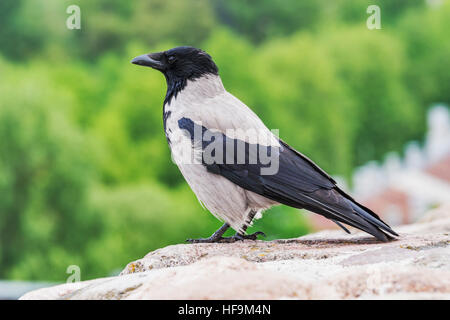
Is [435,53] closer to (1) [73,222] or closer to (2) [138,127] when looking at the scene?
(2) [138,127]

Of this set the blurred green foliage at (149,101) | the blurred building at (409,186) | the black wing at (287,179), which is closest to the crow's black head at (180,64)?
the black wing at (287,179)

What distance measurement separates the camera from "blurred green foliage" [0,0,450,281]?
37.7 m

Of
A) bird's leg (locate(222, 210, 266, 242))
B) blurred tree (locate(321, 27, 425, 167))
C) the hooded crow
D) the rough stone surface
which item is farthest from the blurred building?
the rough stone surface

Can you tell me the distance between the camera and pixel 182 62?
7.00m

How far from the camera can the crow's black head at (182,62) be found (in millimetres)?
6930

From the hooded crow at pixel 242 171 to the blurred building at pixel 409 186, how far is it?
114 ft

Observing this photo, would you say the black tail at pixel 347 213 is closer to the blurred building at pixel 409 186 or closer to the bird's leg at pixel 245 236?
the bird's leg at pixel 245 236

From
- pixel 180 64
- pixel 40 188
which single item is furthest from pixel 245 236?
pixel 40 188

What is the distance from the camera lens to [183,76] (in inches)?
274

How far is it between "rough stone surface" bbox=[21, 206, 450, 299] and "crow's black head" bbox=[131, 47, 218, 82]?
175 centimetres

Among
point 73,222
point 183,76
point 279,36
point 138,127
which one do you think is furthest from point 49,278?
point 279,36

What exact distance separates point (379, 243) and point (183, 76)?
2357mm

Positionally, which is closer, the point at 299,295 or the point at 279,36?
the point at 299,295

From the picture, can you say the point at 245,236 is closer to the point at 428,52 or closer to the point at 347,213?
the point at 347,213
